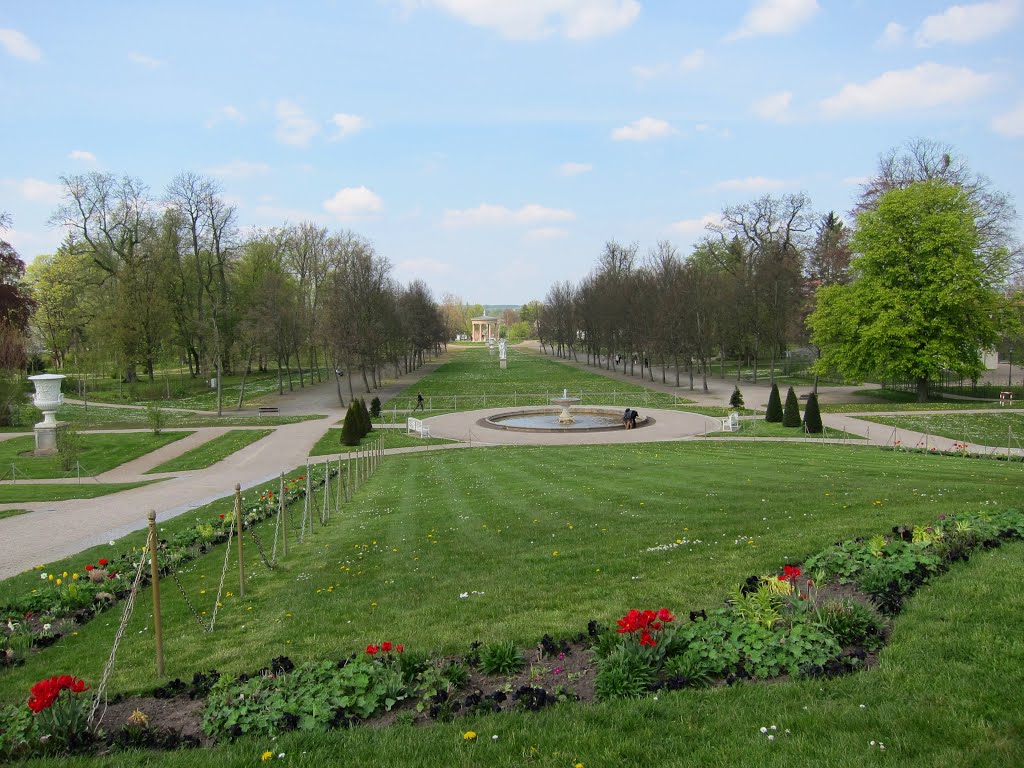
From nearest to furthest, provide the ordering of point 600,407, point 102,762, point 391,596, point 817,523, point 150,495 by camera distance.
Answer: point 102,762
point 391,596
point 817,523
point 150,495
point 600,407

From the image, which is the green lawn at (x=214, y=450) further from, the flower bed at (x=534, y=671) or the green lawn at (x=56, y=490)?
the flower bed at (x=534, y=671)

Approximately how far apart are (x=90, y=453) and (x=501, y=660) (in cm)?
2847

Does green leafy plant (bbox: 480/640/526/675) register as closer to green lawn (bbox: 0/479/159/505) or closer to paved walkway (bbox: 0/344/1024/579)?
paved walkway (bbox: 0/344/1024/579)

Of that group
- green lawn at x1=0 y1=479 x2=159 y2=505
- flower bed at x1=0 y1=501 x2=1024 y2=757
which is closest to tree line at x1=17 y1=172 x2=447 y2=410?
green lawn at x1=0 y1=479 x2=159 y2=505

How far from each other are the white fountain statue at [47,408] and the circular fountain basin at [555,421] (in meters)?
19.3

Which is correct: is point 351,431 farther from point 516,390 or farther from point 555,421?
point 516,390

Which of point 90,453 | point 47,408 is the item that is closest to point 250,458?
point 90,453

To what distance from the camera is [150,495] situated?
19.8 metres

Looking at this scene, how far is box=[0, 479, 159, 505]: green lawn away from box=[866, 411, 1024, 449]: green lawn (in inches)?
1256

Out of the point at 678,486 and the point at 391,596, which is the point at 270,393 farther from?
the point at 391,596

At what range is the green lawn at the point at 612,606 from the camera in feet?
14.4

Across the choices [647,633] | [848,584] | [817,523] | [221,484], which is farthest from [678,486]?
[221,484]

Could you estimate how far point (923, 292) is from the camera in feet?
131

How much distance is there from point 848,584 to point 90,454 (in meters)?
29.7
